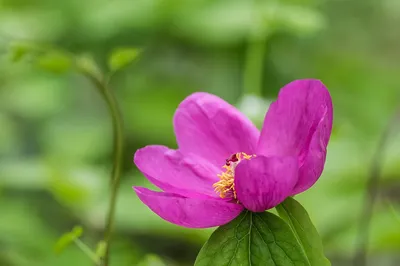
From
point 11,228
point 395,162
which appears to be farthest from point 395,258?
point 11,228

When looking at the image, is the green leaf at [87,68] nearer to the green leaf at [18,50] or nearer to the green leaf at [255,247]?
the green leaf at [18,50]

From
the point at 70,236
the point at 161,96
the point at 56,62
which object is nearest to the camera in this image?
the point at 70,236

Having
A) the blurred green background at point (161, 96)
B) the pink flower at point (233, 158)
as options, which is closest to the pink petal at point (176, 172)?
the pink flower at point (233, 158)

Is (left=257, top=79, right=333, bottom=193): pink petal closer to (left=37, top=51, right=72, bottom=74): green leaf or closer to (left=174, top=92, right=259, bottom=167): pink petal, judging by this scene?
(left=174, top=92, right=259, bottom=167): pink petal

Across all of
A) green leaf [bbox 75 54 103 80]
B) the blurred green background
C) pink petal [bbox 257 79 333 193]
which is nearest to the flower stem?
green leaf [bbox 75 54 103 80]

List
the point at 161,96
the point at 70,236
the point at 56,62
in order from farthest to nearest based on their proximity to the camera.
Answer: the point at 161,96
the point at 56,62
the point at 70,236

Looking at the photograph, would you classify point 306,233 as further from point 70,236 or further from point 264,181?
point 70,236

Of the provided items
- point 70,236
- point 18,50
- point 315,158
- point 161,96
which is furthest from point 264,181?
point 161,96
